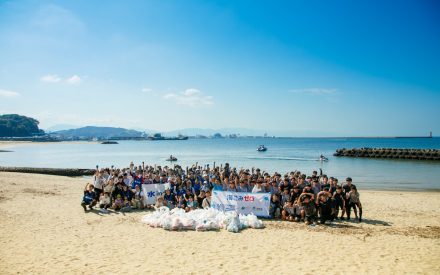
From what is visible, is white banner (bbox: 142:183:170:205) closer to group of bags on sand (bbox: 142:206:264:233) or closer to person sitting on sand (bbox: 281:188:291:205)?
group of bags on sand (bbox: 142:206:264:233)

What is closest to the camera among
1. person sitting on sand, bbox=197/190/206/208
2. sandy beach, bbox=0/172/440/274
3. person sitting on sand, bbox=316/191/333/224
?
sandy beach, bbox=0/172/440/274

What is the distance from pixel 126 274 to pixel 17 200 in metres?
12.5

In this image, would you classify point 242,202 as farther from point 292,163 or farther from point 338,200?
point 292,163

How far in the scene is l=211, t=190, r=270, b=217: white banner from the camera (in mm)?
12898

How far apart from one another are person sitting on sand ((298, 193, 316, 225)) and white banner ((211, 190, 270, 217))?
4.86 feet

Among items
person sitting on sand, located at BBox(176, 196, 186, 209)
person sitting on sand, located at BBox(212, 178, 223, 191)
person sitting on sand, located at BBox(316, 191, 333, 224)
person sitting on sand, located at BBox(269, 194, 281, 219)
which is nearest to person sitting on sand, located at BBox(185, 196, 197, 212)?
person sitting on sand, located at BBox(176, 196, 186, 209)

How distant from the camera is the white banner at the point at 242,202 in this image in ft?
42.3

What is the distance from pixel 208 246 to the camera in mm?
9383

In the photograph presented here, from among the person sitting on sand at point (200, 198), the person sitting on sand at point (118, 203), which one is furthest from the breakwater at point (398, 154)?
the person sitting on sand at point (118, 203)

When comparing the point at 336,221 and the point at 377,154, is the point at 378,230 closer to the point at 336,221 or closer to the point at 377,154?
the point at 336,221

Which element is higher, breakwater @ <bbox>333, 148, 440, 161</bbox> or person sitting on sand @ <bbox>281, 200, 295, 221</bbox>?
breakwater @ <bbox>333, 148, 440, 161</bbox>

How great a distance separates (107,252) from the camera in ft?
29.0

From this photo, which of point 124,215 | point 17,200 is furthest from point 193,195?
point 17,200

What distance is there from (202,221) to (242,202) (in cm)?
246
